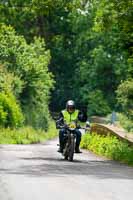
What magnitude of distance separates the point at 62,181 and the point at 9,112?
27.8m

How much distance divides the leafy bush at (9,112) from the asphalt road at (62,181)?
2060cm

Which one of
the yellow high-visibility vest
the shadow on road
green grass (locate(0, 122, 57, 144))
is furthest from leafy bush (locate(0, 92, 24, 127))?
the shadow on road

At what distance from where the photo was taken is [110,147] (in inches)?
1006

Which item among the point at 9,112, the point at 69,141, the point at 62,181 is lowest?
the point at 9,112

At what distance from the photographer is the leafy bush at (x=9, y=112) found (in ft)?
133

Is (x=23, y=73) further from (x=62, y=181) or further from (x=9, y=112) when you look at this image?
(x=62, y=181)

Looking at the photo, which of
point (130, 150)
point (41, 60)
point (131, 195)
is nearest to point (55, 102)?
point (41, 60)

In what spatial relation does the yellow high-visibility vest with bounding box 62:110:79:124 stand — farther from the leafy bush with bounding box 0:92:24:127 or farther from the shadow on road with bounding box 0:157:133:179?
the leafy bush with bounding box 0:92:24:127

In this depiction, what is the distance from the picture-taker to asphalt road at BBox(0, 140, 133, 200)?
1216 cm

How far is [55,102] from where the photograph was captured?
8594 centimetres

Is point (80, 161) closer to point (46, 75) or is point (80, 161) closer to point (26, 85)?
point (26, 85)

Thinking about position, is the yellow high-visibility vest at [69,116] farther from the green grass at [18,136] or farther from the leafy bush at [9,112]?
the leafy bush at [9,112]

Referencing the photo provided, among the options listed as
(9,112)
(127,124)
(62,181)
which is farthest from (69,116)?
(127,124)

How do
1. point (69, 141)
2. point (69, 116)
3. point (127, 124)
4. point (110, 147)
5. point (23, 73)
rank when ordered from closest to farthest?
point (69, 141) → point (69, 116) → point (110, 147) → point (127, 124) → point (23, 73)
